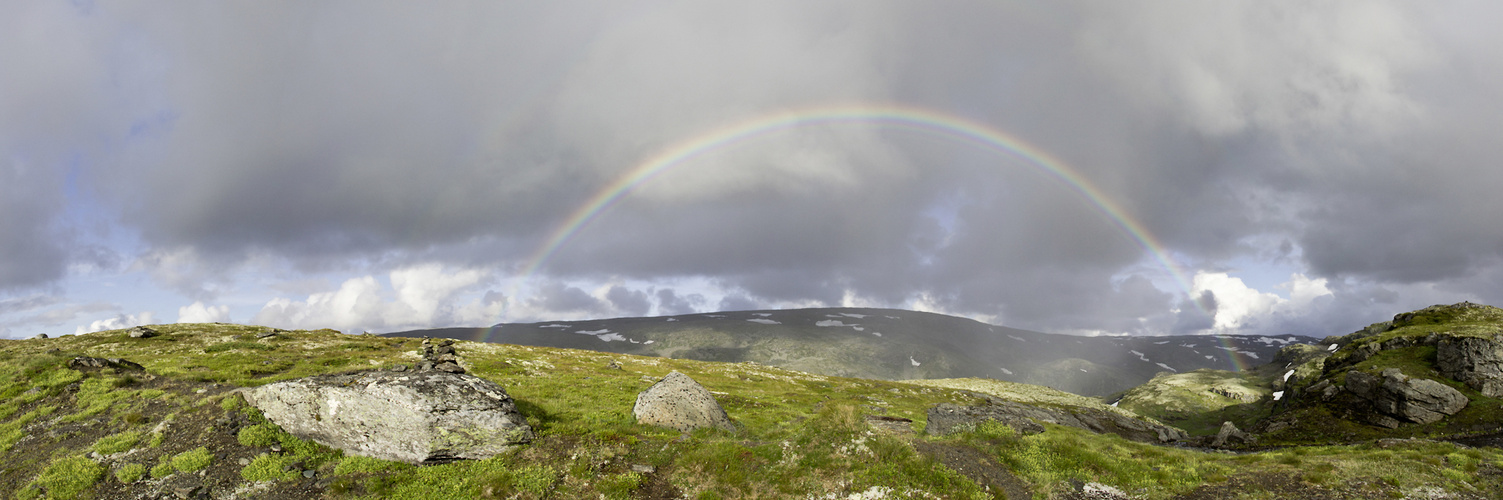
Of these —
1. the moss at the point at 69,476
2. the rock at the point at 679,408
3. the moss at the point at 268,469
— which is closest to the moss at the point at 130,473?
the moss at the point at 69,476

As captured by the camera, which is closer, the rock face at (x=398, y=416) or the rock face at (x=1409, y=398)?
the rock face at (x=398, y=416)

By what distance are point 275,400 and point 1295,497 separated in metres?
47.3

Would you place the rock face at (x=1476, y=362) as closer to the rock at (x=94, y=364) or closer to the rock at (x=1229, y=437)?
the rock at (x=1229, y=437)

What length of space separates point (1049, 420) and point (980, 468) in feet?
180

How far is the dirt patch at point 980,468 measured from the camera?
22.7m

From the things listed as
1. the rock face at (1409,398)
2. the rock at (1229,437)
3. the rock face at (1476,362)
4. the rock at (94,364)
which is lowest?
the rock at (1229,437)

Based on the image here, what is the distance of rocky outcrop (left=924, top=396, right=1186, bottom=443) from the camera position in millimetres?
41812

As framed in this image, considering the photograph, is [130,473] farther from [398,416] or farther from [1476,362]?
[1476,362]

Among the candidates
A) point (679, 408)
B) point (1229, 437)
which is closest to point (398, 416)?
point (679, 408)

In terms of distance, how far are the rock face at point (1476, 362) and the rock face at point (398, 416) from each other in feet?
396

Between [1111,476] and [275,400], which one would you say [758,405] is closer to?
[1111,476]

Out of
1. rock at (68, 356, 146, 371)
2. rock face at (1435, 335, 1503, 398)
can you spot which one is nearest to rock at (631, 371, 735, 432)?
rock at (68, 356, 146, 371)

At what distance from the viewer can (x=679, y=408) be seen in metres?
31.8

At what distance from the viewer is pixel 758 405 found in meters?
55.2
